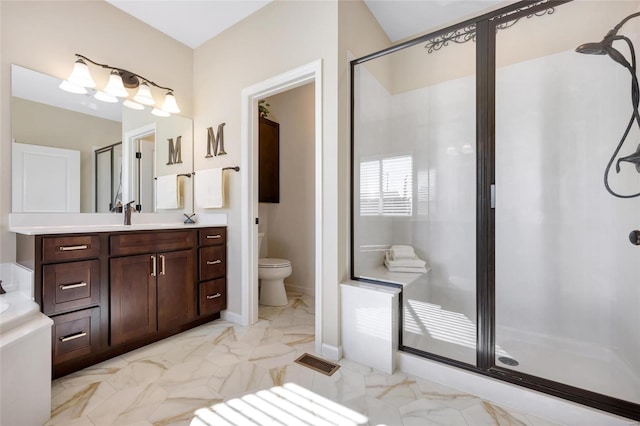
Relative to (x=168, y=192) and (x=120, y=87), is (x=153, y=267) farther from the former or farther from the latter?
(x=120, y=87)

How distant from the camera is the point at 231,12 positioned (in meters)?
2.39

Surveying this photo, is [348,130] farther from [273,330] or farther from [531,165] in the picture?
[273,330]

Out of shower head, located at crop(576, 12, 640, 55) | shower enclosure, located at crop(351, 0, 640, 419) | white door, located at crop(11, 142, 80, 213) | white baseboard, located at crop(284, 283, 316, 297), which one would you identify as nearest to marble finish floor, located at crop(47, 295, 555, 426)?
shower enclosure, located at crop(351, 0, 640, 419)

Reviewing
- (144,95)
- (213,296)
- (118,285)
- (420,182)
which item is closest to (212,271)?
(213,296)

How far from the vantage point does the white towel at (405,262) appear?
7.30ft

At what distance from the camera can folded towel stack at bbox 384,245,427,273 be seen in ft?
7.27

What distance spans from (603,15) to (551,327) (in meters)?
2.03

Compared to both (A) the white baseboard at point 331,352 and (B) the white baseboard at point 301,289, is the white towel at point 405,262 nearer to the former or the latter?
(A) the white baseboard at point 331,352

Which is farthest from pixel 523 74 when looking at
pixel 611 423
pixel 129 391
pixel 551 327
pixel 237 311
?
pixel 129 391

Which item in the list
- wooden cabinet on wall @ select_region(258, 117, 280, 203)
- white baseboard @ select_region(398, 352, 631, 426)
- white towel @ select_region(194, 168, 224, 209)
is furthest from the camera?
wooden cabinet on wall @ select_region(258, 117, 280, 203)

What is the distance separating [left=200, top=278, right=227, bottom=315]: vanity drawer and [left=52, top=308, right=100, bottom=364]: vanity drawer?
749mm

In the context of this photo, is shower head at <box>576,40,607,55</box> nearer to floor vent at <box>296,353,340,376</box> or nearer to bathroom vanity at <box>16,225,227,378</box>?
floor vent at <box>296,353,340,376</box>

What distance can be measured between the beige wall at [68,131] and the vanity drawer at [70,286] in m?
0.64

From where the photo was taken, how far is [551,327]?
1.98 m
